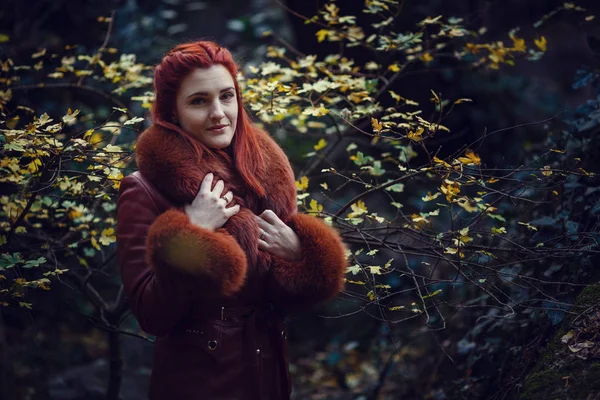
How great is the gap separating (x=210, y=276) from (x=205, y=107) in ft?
2.01

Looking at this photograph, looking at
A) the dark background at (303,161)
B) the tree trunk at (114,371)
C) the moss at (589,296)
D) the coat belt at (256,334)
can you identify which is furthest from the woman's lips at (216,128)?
the tree trunk at (114,371)

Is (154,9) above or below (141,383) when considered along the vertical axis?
above

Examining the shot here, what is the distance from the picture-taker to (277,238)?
88.6 inches

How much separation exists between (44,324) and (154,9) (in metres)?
2.73

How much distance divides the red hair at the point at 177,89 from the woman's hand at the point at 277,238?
0.31 feet

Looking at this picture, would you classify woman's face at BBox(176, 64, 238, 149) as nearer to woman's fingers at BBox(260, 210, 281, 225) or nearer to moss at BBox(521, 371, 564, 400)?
woman's fingers at BBox(260, 210, 281, 225)

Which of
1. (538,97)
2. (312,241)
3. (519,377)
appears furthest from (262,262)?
(538,97)

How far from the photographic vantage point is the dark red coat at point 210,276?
2.01 metres

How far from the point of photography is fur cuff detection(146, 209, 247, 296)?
1.97m

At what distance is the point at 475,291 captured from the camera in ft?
12.6

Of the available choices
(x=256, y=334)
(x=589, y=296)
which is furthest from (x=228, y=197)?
(x=589, y=296)

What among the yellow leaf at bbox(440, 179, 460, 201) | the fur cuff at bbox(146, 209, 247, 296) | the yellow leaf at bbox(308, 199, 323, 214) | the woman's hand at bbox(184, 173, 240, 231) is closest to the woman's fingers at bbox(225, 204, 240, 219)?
the woman's hand at bbox(184, 173, 240, 231)

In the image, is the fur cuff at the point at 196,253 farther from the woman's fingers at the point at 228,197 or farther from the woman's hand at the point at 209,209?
the woman's fingers at the point at 228,197

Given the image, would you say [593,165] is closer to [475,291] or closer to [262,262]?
[475,291]
